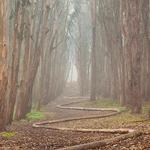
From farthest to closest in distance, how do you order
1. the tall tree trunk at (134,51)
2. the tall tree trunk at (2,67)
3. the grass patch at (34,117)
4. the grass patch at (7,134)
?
the grass patch at (34,117) < the tall tree trunk at (134,51) < the tall tree trunk at (2,67) < the grass patch at (7,134)

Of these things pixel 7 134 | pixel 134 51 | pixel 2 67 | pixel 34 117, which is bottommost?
pixel 7 134

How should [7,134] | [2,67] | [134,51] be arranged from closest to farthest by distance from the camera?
[7,134], [2,67], [134,51]

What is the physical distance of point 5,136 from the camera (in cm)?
1047

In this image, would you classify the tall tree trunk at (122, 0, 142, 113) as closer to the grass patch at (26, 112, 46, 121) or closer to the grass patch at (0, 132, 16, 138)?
the grass patch at (26, 112, 46, 121)

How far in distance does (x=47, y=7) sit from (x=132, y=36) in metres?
5.53

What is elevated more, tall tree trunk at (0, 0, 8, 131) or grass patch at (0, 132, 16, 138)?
tall tree trunk at (0, 0, 8, 131)

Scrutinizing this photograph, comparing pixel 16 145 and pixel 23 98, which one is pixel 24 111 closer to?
pixel 23 98

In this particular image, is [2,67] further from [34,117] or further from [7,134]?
[34,117]

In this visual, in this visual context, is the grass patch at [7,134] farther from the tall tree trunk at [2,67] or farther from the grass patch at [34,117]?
A: the grass patch at [34,117]

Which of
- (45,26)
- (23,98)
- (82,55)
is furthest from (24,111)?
(82,55)

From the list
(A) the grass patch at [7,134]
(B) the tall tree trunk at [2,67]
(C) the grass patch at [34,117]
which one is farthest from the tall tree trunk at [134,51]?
(A) the grass patch at [7,134]

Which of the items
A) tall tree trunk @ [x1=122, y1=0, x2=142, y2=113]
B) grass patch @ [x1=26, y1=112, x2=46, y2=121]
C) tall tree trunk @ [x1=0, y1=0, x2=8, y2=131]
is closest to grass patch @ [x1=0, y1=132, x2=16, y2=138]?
tall tree trunk @ [x1=0, y1=0, x2=8, y2=131]

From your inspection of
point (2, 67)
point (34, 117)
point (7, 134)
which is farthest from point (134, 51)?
point (7, 134)

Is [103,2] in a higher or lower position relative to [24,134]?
higher
